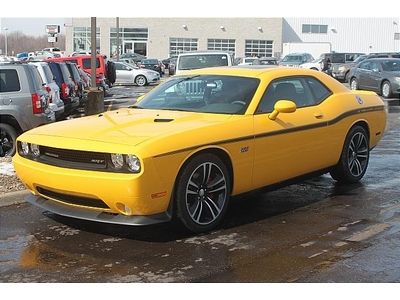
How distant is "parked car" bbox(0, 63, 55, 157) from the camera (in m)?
9.46

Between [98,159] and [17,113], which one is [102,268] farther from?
[17,113]

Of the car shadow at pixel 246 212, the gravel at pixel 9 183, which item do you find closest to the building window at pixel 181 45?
the gravel at pixel 9 183

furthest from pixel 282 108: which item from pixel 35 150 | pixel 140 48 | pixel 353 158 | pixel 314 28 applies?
pixel 314 28

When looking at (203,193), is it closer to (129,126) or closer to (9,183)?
(129,126)

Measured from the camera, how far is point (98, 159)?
4.90 metres

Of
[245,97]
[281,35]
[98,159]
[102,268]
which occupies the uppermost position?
[281,35]

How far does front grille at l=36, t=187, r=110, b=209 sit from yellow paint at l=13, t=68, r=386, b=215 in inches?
3.1

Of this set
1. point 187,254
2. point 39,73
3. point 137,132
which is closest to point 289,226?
point 187,254

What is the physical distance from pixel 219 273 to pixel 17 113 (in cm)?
625

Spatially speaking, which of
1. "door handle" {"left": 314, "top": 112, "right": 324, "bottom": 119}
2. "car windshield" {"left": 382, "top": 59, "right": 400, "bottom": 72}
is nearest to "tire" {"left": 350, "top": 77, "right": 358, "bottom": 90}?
"car windshield" {"left": 382, "top": 59, "right": 400, "bottom": 72}

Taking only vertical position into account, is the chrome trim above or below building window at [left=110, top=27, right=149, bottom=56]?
below

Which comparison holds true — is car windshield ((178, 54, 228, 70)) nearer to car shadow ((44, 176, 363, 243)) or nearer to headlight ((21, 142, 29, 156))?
car shadow ((44, 176, 363, 243))

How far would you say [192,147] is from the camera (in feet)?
16.7

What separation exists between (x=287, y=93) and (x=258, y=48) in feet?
197
